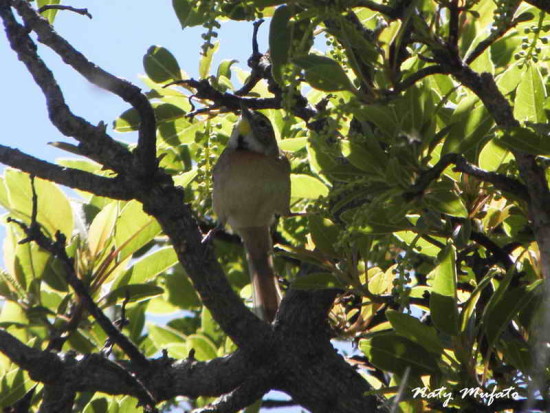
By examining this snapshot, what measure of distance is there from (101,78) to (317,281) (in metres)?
1.12

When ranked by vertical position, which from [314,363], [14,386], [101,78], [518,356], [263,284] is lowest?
[518,356]

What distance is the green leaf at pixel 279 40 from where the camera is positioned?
2.96 meters

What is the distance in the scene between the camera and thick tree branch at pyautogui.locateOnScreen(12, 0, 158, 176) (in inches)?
124

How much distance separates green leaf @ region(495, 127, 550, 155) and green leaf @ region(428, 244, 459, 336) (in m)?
0.50

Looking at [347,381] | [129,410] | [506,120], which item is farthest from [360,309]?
[506,120]

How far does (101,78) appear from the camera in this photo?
10.3 ft

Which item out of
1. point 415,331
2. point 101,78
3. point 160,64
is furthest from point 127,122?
point 415,331

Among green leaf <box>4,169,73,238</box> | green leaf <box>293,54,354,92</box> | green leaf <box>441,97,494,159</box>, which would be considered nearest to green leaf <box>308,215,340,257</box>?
green leaf <box>441,97,494,159</box>

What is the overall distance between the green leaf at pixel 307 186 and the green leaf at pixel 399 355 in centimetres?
101

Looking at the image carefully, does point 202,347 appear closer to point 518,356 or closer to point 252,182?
point 252,182

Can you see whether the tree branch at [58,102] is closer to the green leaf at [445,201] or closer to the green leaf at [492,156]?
the green leaf at [445,201]

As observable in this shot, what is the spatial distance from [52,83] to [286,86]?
1211 mm

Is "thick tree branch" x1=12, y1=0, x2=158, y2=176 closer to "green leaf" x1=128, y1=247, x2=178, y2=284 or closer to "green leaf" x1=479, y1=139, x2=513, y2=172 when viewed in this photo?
"green leaf" x1=128, y1=247, x2=178, y2=284

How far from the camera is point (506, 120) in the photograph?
7.84 feet
